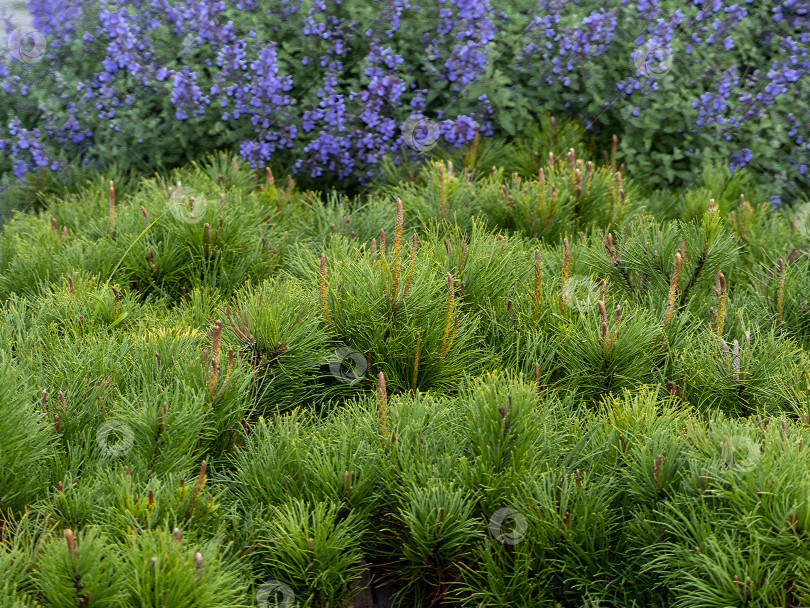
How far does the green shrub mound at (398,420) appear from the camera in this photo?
5.56 feet

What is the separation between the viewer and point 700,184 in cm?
372

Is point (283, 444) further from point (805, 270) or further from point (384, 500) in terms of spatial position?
point (805, 270)

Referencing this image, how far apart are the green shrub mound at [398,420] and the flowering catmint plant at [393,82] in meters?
0.89

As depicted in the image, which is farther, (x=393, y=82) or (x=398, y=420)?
(x=393, y=82)

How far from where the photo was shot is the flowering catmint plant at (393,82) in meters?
3.75

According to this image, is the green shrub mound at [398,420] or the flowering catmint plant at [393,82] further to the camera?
the flowering catmint plant at [393,82]

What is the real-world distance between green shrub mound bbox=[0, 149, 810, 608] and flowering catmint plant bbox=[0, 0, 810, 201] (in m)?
0.89

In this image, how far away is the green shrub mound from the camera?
1694mm

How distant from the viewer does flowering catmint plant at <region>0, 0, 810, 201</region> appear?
12.3 feet

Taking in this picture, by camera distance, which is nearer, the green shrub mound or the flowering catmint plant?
the green shrub mound

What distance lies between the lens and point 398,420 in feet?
6.63

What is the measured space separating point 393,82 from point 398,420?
85.4 inches

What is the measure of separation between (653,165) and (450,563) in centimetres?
256

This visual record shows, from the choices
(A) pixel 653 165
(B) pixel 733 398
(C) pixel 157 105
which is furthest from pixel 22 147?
(B) pixel 733 398
